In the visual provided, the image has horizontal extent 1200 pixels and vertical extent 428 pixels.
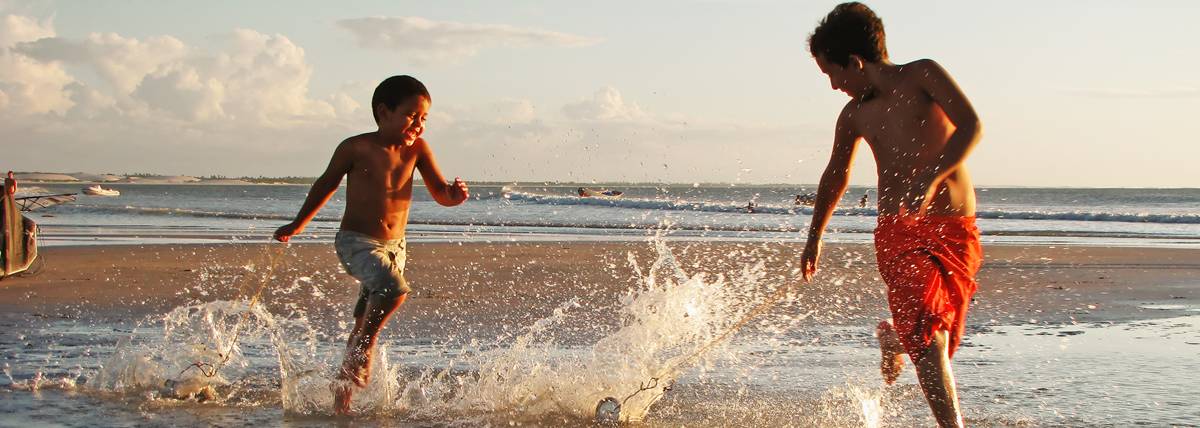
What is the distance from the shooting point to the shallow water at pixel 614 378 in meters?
4.66

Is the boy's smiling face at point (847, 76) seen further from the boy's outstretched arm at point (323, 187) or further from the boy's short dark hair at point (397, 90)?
the boy's outstretched arm at point (323, 187)

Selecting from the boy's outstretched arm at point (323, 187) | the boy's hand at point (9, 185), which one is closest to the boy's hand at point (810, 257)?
the boy's outstretched arm at point (323, 187)

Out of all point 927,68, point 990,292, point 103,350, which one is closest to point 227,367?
point 103,350

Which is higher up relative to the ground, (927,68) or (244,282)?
(927,68)

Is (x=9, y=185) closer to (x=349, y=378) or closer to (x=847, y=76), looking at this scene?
(x=349, y=378)

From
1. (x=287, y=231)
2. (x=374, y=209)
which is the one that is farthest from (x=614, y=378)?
(x=287, y=231)

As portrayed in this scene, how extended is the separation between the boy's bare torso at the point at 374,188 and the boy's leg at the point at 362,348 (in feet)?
0.92

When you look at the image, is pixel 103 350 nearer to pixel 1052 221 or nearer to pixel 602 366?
pixel 602 366

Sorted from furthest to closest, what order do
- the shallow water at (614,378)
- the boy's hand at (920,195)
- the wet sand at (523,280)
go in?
the wet sand at (523,280) → the shallow water at (614,378) → the boy's hand at (920,195)

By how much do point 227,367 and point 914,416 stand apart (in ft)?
10.6

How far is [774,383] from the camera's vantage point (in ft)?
17.7

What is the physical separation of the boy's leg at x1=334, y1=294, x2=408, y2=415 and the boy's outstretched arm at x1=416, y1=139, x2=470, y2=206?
52 cm

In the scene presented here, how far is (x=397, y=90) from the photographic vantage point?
16.0 feet

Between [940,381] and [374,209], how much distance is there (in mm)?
2378
